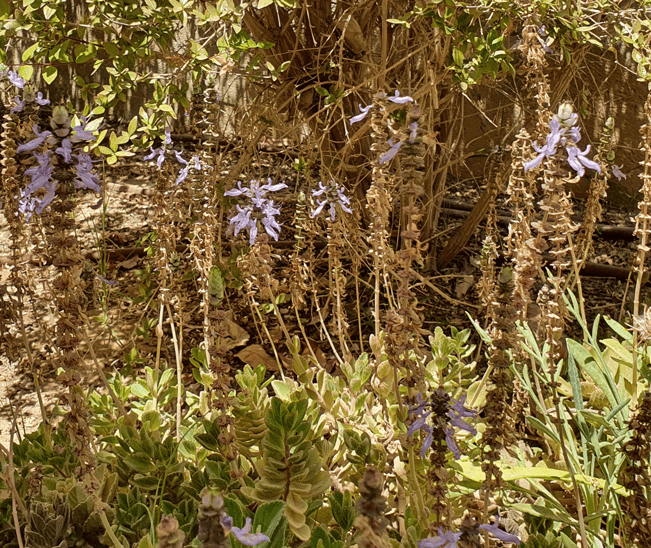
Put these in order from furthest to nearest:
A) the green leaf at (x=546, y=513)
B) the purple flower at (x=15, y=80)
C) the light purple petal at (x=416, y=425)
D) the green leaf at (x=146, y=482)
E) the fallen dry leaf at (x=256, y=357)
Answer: the fallen dry leaf at (x=256, y=357) < the purple flower at (x=15, y=80) < the green leaf at (x=146, y=482) < the green leaf at (x=546, y=513) < the light purple petal at (x=416, y=425)

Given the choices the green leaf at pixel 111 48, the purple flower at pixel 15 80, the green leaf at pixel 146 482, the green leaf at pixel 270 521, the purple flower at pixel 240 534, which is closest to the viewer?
the purple flower at pixel 240 534

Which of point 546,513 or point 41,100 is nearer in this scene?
point 546,513

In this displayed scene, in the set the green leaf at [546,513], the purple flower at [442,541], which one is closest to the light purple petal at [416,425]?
the purple flower at [442,541]

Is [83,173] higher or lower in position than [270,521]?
higher

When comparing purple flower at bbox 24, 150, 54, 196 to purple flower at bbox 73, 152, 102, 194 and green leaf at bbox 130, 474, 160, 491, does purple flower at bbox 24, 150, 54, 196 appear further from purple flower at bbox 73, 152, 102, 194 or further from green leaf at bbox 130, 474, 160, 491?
green leaf at bbox 130, 474, 160, 491

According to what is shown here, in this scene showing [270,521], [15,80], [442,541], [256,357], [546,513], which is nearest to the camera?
[442,541]

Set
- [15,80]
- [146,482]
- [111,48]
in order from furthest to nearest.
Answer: [15,80] → [111,48] → [146,482]

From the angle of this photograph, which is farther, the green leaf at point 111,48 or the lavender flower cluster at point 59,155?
the green leaf at point 111,48

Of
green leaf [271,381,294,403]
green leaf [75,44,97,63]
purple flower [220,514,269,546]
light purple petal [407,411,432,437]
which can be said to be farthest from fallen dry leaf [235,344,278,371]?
purple flower [220,514,269,546]

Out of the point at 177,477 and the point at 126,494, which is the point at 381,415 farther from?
the point at 126,494

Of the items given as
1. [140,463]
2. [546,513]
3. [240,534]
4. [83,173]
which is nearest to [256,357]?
[140,463]

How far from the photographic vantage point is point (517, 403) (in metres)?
1.87

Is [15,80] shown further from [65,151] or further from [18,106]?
[65,151]

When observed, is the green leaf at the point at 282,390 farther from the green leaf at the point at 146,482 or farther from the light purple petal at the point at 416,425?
the light purple petal at the point at 416,425
